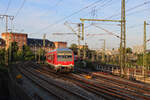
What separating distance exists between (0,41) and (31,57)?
131 feet

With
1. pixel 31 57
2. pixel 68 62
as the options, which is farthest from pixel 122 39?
pixel 31 57

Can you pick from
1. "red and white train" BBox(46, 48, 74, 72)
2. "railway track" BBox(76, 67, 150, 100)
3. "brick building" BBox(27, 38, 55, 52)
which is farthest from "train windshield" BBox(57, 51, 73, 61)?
"brick building" BBox(27, 38, 55, 52)

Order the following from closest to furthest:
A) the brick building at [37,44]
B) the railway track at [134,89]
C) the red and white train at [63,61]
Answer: the railway track at [134,89]
the red and white train at [63,61]
the brick building at [37,44]

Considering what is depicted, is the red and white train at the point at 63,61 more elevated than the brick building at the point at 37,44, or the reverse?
the brick building at the point at 37,44

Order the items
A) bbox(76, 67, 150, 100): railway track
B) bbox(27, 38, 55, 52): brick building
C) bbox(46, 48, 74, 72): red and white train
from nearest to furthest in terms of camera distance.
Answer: bbox(76, 67, 150, 100): railway track
bbox(46, 48, 74, 72): red and white train
bbox(27, 38, 55, 52): brick building

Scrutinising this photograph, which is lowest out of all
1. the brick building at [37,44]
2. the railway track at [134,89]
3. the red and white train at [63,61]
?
the railway track at [134,89]

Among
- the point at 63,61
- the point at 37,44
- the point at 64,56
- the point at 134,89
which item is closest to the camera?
the point at 134,89

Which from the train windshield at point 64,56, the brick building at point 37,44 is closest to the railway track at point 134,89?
the train windshield at point 64,56

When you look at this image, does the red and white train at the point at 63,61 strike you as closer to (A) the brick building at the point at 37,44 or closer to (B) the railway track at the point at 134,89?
(B) the railway track at the point at 134,89

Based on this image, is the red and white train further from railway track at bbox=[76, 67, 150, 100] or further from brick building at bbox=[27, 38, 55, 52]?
brick building at bbox=[27, 38, 55, 52]

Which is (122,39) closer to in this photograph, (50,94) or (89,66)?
(50,94)

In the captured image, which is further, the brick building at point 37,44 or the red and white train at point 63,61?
the brick building at point 37,44

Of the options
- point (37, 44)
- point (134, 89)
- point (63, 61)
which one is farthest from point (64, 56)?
point (37, 44)

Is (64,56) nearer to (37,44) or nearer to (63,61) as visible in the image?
(63,61)
